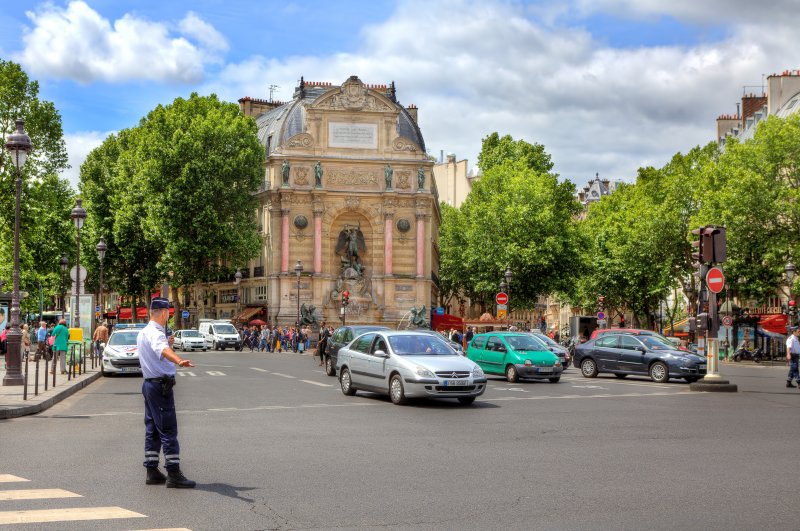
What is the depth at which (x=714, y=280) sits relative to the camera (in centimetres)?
2603

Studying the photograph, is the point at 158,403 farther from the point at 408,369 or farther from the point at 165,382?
the point at 408,369

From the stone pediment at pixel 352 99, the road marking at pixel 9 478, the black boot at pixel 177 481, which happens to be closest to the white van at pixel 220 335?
the stone pediment at pixel 352 99

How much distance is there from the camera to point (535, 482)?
10.6 metres

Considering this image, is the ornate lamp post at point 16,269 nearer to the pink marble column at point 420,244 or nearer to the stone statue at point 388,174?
the stone statue at point 388,174

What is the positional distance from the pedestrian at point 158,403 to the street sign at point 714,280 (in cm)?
1853

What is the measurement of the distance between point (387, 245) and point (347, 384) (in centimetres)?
5265

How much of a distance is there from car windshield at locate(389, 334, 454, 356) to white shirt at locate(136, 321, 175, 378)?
1105cm

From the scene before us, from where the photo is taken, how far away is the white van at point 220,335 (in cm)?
6494

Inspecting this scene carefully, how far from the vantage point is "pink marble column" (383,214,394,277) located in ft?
249

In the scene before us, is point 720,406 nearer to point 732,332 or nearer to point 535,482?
point 535,482

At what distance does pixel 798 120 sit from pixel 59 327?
4396 centimetres

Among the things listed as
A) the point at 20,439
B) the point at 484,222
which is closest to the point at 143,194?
the point at 484,222

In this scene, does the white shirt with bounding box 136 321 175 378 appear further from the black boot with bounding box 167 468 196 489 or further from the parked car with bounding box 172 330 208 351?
the parked car with bounding box 172 330 208 351

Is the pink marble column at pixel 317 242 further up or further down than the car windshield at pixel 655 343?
further up
